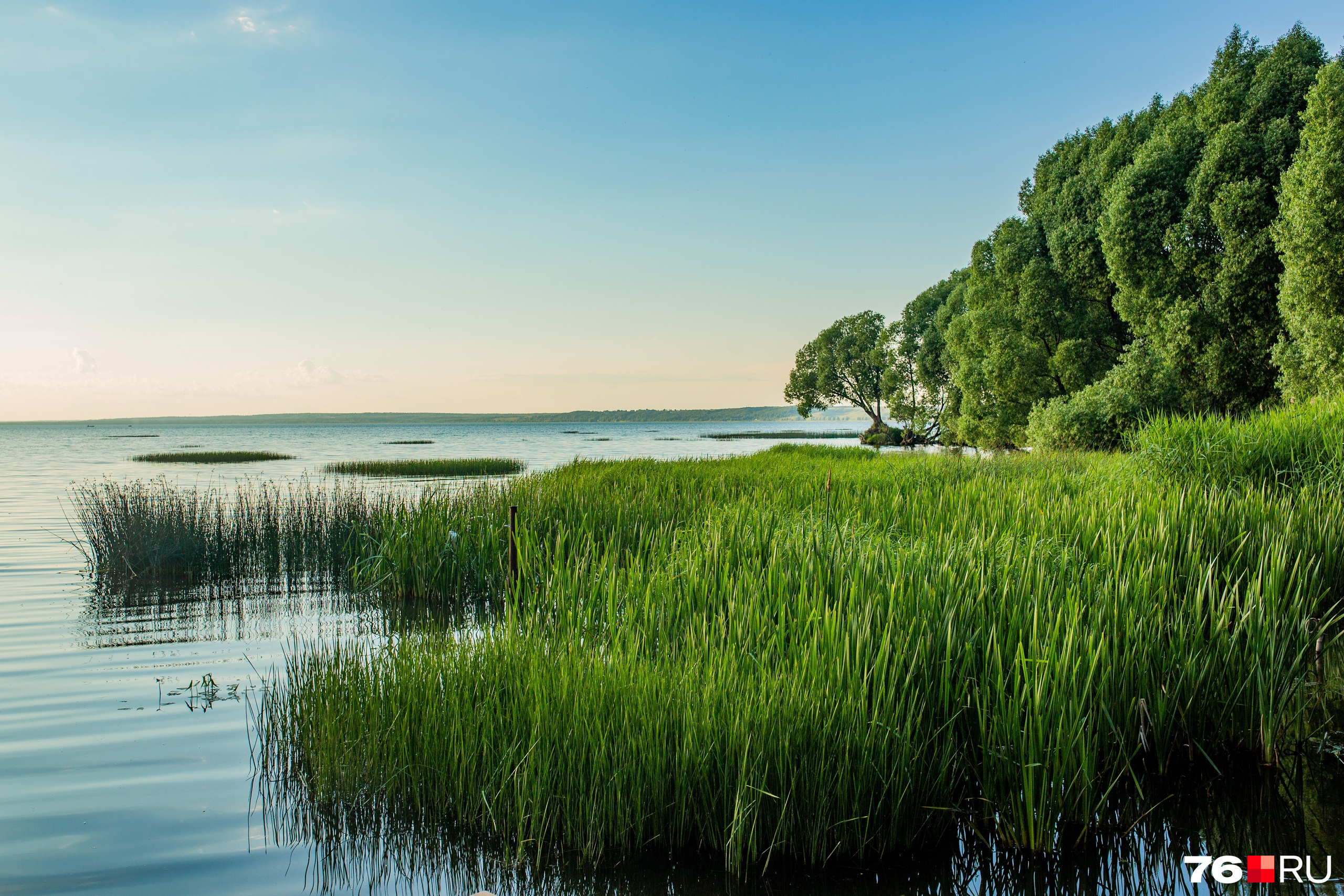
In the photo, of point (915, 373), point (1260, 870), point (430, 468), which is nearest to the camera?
point (1260, 870)

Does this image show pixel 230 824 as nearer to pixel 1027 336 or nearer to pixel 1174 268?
pixel 1174 268

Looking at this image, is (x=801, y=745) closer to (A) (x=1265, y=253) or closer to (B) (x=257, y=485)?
(A) (x=1265, y=253)

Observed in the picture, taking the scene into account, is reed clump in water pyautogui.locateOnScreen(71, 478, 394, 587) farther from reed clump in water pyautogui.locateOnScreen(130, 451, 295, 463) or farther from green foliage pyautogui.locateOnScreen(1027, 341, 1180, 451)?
reed clump in water pyautogui.locateOnScreen(130, 451, 295, 463)

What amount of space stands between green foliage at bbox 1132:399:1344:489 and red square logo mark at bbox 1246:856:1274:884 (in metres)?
6.70

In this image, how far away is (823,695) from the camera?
12.5 feet

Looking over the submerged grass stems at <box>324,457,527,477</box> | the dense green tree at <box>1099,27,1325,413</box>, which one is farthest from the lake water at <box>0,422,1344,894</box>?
the submerged grass stems at <box>324,457,527,477</box>

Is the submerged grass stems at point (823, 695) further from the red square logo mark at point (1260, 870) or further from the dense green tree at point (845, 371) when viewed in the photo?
the dense green tree at point (845, 371)

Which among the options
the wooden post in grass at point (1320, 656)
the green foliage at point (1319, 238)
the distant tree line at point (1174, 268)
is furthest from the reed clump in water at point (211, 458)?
A: the wooden post in grass at point (1320, 656)

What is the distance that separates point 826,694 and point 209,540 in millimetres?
12065

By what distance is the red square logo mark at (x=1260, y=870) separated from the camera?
359cm

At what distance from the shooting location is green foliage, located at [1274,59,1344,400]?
17016 millimetres

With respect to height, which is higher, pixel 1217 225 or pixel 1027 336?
pixel 1217 225

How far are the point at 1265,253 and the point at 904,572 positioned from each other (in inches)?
867

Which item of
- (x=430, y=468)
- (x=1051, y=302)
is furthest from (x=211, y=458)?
(x=1051, y=302)
